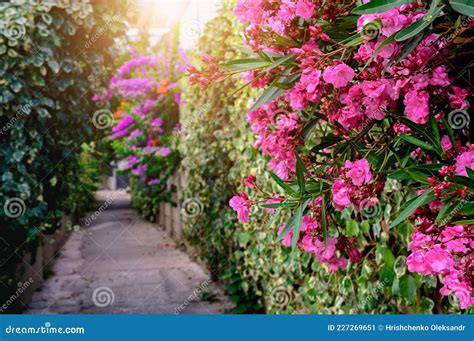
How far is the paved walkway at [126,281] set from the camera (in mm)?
5039

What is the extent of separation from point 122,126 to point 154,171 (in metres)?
1.10

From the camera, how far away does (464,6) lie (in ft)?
3.15

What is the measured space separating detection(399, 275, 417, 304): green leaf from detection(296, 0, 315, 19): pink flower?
1.19 m

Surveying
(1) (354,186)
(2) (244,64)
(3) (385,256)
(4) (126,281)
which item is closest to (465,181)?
(1) (354,186)

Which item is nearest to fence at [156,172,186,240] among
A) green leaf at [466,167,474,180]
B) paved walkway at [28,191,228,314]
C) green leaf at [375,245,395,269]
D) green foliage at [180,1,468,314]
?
paved walkway at [28,191,228,314]

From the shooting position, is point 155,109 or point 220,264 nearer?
point 220,264

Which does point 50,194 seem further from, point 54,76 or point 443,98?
point 443,98

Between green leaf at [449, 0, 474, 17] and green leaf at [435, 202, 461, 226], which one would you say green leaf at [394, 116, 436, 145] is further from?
green leaf at [449, 0, 474, 17]

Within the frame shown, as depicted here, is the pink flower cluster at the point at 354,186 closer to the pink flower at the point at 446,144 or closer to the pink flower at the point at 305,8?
the pink flower at the point at 446,144

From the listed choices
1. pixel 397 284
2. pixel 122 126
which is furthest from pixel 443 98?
pixel 122 126

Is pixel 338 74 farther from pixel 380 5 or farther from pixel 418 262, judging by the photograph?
pixel 418 262

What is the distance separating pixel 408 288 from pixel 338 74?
3.76ft

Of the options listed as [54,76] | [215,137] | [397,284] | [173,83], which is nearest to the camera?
[397,284]

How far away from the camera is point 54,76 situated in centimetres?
432
